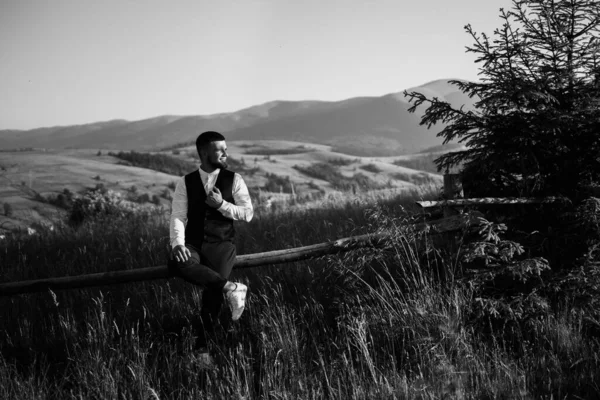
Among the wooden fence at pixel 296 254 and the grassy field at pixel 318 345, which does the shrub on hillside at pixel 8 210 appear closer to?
the grassy field at pixel 318 345

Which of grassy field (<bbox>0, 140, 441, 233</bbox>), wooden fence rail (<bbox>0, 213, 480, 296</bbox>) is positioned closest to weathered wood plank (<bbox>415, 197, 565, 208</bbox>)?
wooden fence rail (<bbox>0, 213, 480, 296</bbox>)

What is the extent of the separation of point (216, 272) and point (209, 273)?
0.08 meters

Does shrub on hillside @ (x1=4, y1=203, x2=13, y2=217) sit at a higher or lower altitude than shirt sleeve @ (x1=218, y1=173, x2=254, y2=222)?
lower

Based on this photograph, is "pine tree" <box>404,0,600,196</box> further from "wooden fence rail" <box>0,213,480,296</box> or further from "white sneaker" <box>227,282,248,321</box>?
"white sneaker" <box>227,282,248,321</box>

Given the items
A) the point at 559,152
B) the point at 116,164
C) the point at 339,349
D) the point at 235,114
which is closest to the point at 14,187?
the point at 116,164

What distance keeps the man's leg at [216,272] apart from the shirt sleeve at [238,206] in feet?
0.98

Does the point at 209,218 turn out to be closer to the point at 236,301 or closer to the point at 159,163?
the point at 236,301

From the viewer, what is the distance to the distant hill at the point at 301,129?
82.0 metres

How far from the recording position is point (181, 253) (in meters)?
3.49

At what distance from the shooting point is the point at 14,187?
46.0ft

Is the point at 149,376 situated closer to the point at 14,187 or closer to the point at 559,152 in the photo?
the point at 559,152

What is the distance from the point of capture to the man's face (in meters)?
3.71

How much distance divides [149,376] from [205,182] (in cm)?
158

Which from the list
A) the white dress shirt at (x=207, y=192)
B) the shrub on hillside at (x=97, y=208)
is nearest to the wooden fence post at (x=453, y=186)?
the white dress shirt at (x=207, y=192)
